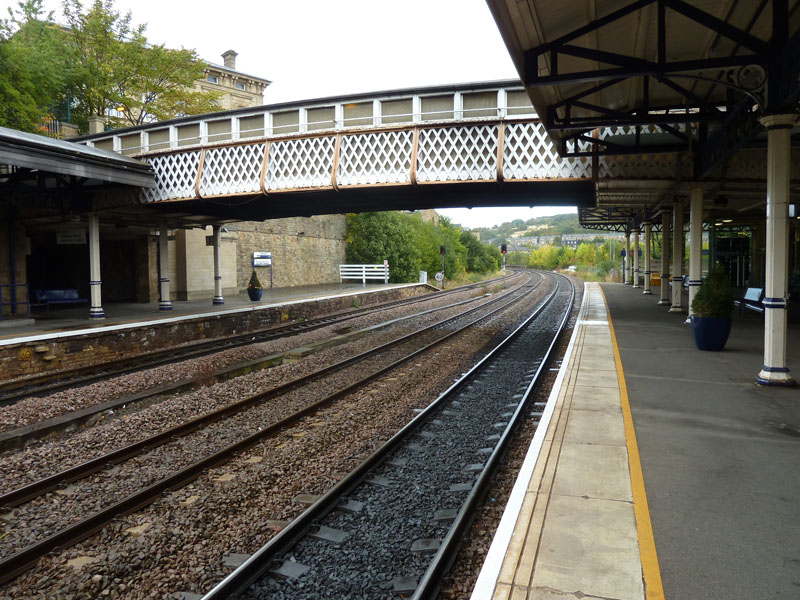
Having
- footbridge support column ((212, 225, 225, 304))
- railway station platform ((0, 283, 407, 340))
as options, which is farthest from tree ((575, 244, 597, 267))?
footbridge support column ((212, 225, 225, 304))

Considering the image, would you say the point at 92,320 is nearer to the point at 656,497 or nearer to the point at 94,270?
the point at 94,270

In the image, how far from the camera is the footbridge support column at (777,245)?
23.5 ft

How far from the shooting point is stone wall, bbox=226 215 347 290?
97.7 ft

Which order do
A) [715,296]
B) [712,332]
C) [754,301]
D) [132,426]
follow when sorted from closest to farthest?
[132,426]
[715,296]
[712,332]
[754,301]

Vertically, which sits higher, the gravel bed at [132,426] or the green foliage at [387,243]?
the green foliage at [387,243]

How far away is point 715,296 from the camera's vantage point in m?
9.77

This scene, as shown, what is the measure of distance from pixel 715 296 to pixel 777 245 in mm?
2724

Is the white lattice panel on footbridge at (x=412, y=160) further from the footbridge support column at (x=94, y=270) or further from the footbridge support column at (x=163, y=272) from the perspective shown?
the footbridge support column at (x=163, y=272)

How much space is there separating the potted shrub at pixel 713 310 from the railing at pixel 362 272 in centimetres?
2662

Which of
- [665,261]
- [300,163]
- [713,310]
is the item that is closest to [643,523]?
[713,310]

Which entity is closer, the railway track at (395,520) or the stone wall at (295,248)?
the railway track at (395,520)

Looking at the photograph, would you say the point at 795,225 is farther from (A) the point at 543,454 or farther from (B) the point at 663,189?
Result: (A) the point at 543,454

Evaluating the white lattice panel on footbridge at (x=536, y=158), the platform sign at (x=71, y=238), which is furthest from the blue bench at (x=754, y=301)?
the platform sign at (x=71, y=238)

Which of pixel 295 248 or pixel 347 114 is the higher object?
pixel 347 114
